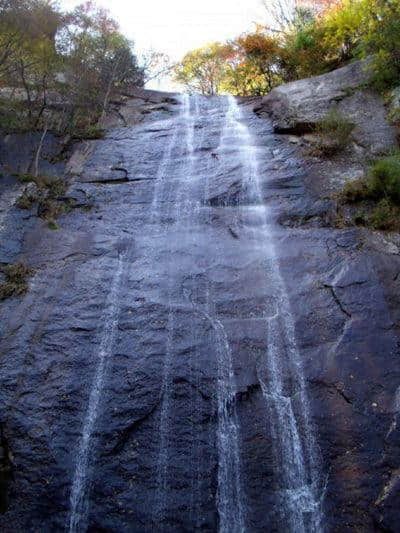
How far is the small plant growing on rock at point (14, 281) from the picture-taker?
7508 millimetres

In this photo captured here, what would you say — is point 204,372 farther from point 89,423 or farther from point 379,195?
point 379,195

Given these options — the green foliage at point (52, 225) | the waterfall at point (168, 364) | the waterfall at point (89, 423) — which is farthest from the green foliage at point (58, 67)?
the waterfall at point (89, 423)

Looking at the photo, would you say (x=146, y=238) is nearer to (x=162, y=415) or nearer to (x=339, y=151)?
(x=162, y=415)

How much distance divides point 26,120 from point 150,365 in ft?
30.2

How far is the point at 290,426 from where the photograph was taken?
5508mm

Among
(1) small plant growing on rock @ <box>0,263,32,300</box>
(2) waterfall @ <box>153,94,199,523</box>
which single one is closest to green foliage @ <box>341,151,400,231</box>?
(2) waterfall @ <box>153,94,199,523</box>

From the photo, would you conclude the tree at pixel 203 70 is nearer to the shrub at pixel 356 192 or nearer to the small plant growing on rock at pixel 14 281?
the shrub at pixel 356 192

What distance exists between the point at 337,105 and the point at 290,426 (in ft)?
29.3

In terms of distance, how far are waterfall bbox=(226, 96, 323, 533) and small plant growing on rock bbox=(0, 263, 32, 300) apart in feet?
13.9

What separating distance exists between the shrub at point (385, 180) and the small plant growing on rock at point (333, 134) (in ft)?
5.72

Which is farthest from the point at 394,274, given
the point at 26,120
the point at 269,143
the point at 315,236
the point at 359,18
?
the point at 26,120

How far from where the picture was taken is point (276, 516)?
4.92m

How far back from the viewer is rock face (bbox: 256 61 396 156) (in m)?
10.1

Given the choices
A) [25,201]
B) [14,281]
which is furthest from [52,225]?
[14,281]
